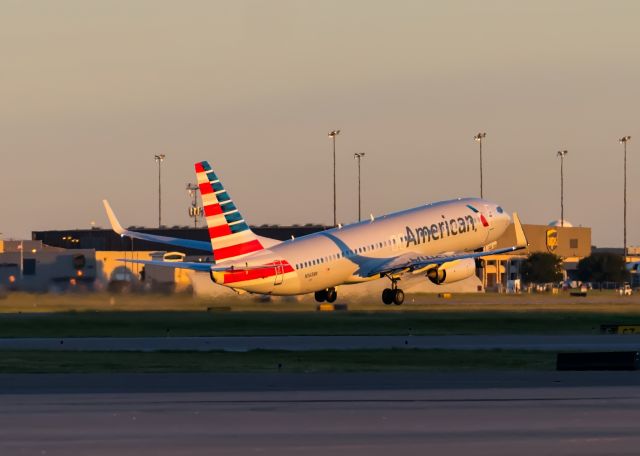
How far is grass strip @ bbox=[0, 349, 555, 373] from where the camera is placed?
41156mm

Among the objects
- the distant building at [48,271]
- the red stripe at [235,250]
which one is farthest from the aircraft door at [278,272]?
the distant building at [48,271]

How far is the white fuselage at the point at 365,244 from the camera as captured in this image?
78125mm

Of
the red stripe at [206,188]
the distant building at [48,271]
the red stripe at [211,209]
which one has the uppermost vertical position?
the red stripe at [206,188]

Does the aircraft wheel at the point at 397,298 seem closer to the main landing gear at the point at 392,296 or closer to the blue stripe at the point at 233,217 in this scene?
the main landing gear at the point at 392,296

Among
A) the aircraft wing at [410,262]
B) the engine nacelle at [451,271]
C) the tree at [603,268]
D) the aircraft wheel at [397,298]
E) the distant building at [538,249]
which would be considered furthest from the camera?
the tree at [603,268]

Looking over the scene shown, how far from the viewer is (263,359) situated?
4538 cm

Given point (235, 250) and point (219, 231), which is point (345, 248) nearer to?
Answer: point (235, 250)

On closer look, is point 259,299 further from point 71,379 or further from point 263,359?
point 71,379

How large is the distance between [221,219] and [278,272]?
4.90 metres

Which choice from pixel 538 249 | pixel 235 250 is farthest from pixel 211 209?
pixel 538 249

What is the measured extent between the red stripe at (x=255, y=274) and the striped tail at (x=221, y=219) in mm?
937

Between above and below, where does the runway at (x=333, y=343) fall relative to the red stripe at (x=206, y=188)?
below

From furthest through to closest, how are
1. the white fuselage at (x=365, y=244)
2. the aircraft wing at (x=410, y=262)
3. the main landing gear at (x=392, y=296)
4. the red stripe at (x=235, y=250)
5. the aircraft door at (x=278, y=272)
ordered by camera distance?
the main landing gear at (x=392, y=296), the aircraft wing at (x=410, y=262), the white fuselage at (x=365, y=244), the aircraft door at (x=278, y=272), the red stripe at (x=235, y=250)

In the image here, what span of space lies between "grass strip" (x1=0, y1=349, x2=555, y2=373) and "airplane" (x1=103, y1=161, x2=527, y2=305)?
1038 inches
